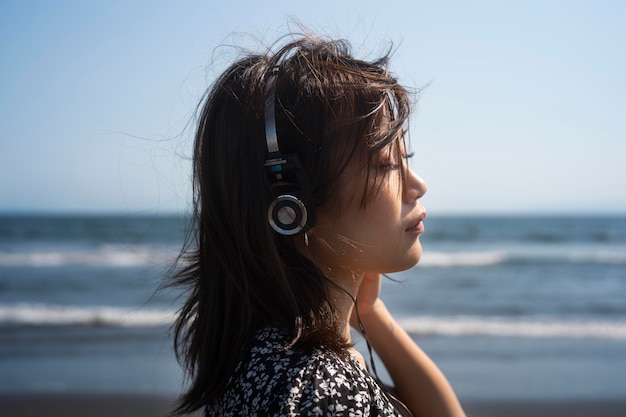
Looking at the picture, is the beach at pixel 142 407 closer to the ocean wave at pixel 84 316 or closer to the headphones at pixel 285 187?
the ocean wave at pixel 84 316

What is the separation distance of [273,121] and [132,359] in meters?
5.61

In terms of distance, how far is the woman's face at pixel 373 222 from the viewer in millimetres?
1329

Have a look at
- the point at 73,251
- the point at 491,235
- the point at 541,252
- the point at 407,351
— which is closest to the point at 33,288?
the point at 73,251

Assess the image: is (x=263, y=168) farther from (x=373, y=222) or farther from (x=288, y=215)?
(x=373, y=222)

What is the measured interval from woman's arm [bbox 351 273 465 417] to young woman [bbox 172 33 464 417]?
0.38m

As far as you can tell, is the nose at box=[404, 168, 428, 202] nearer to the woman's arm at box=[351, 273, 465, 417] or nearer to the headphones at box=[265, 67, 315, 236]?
the headphones at box=[265, 67, 315, 236]

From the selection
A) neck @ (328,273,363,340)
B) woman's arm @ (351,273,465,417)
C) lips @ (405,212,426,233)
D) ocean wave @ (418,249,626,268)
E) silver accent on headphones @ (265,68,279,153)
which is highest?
silver accent on headphones @ (265,68,279,153)

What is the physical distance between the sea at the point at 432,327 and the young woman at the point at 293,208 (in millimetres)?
495

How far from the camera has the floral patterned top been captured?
106 centimetres

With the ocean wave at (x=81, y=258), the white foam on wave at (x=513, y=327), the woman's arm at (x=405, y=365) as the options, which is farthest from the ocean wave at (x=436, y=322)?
the ocean wave at (x=81, y=258)

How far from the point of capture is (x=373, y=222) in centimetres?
135

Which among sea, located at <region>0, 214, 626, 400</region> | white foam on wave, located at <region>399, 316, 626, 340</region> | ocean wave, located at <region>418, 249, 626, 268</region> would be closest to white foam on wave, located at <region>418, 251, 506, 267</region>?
ocean wave, located at <region>418, 249, 626, 268</region>

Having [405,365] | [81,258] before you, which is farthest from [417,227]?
[81,258]

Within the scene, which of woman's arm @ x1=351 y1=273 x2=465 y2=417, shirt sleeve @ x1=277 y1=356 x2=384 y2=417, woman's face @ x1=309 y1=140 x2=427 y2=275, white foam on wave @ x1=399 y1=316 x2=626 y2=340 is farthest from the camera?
white foam on wave @ x1=399 y1=316 x2=626 y2=340
